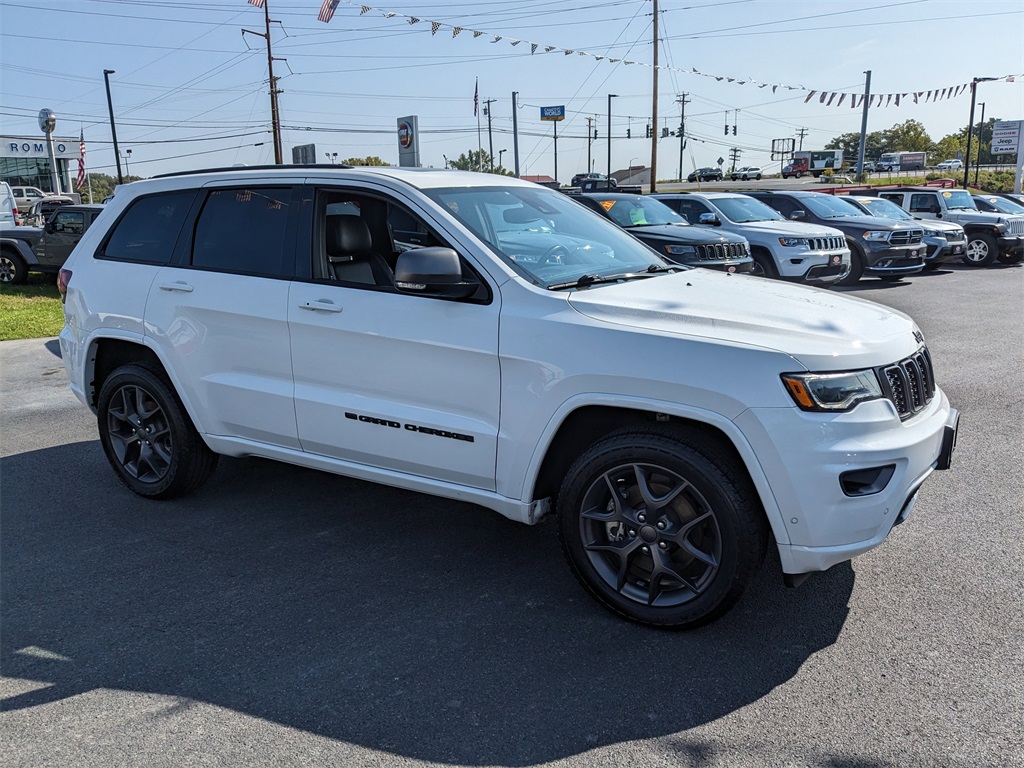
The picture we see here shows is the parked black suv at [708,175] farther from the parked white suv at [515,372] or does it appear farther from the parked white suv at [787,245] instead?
the parked white suv at [515,372]

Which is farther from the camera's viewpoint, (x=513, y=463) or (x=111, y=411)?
(x=111, y=411)

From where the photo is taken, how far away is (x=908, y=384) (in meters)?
3.48

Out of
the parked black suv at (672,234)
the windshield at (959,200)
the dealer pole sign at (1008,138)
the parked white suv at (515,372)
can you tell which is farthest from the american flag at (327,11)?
the dealer pole sign at (1008,138)

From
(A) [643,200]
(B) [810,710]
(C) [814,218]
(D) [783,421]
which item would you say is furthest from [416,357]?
(C) [814,218]

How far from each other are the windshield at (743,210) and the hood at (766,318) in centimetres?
1137

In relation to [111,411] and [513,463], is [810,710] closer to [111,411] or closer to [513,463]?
[513,463]

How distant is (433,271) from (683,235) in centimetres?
953

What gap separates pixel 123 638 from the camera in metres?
3.58

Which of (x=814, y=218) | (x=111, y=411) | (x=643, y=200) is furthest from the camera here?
(x=814, y=218)

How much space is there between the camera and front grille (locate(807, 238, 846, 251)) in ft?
45.0

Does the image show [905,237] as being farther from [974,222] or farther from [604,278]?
[604,278]

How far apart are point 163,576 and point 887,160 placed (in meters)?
98.5

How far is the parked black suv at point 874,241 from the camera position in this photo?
51.7 ft

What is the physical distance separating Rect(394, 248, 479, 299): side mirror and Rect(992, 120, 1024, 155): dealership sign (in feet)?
152
